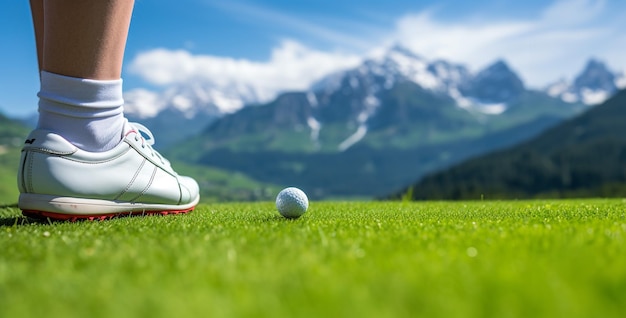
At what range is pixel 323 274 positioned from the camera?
1.93m

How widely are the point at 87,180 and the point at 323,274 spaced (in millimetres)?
3023

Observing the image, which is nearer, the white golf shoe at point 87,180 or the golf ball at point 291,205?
the white golf shoe at point 87,180

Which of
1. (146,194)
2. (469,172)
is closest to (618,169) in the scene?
(469,172)

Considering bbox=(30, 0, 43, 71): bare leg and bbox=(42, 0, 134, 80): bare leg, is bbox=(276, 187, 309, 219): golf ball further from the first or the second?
bbox=(30, 0, 43, 71): bare leg

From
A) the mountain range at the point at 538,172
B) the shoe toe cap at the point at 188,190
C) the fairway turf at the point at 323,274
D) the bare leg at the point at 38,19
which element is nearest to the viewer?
the fairway turf at the point at 323,274

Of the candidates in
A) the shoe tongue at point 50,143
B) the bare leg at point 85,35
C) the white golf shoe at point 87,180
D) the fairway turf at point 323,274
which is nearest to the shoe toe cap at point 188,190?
the white golf shoe at point 87,180

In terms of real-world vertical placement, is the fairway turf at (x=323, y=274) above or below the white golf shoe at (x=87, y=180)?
below

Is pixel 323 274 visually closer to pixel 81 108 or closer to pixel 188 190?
pixel 81 108

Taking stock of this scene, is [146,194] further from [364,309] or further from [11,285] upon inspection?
[364,309]

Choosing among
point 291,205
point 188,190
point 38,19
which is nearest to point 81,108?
point 38,19

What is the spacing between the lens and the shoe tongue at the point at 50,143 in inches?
161

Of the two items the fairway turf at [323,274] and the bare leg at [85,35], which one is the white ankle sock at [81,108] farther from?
the fairway turf at [323,274]

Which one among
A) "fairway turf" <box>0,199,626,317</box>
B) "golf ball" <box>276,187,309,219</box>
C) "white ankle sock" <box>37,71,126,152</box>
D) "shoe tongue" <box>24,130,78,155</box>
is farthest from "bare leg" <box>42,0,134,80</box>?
"golf ball" <box>276,187,309,219</box>

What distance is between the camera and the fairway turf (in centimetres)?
154
